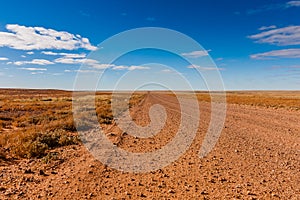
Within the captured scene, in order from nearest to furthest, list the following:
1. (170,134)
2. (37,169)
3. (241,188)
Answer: (241,188) < (37,169) < (170,134)

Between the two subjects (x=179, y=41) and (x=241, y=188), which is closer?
(x=241, y=188)

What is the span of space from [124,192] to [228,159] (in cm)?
363

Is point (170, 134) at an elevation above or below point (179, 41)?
below

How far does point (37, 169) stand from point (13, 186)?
1.19 m

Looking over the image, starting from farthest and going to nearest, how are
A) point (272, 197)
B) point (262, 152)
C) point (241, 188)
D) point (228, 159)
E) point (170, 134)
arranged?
point (170, 134) → point (262, 152) → point (228, 159) → point (241, 188) → point (272, 197)

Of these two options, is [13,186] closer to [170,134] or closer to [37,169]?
[37,169]

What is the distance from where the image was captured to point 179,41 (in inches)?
467

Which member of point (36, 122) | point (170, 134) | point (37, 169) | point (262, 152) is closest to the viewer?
point (37, 169)

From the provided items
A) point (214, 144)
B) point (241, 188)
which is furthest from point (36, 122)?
point (241, 188)

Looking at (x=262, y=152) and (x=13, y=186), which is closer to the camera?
(x=13, y=186)

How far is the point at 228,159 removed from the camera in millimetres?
7438

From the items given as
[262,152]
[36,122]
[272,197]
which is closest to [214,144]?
[262,152]

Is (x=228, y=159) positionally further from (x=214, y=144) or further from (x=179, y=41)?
(x=179, y=41)

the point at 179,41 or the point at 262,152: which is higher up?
the point at 179,41
